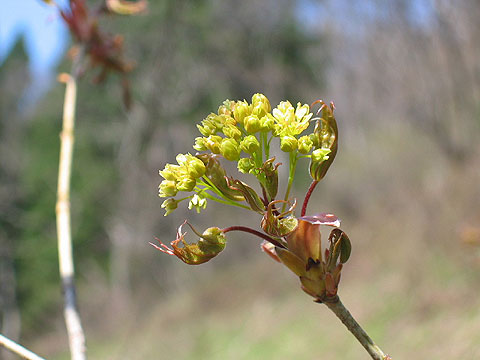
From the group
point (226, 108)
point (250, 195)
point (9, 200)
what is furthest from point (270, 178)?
point (9, 200)

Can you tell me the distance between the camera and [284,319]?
7.39 m

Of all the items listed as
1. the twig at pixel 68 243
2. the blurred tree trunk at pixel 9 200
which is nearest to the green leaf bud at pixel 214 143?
the twig at pixel 68 243

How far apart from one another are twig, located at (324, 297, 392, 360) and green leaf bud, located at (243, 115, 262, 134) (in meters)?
0.27

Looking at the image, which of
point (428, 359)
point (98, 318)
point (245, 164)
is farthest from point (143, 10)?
point (98, 318)

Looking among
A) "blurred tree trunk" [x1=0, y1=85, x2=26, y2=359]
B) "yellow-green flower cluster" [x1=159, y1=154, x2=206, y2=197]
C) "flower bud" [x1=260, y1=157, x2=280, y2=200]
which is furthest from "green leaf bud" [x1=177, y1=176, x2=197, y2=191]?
"blurred tree trunk" [x1=0, y1=85, x2=26, y2=359]

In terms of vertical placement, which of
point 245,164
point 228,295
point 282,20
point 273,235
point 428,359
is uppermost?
point 282,20

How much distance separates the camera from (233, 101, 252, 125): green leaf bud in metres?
0.73

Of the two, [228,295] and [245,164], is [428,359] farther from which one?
[228,295]

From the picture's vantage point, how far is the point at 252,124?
2.35 feet

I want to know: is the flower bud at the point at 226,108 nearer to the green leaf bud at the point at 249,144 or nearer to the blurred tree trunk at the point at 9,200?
the green leaf bud at the point at 249,144

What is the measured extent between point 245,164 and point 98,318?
11803 millimetres

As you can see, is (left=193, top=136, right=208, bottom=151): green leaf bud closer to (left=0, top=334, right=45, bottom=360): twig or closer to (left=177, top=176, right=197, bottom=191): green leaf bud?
(left=177, top=176, right=197, bottom=191): green leaf bud

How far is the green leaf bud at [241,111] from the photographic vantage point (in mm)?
725

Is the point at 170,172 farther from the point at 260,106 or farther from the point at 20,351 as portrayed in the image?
the point at 20,351
